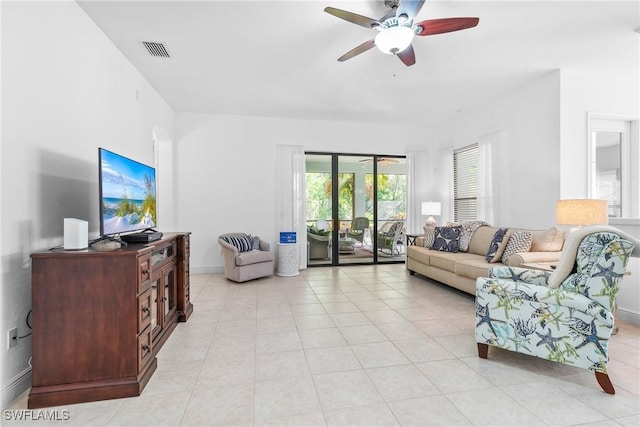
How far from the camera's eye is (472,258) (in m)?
4.29

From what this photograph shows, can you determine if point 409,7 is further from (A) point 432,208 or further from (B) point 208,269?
(B) point 208,269

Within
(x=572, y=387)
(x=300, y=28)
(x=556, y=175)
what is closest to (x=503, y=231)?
(x=556, y=175)

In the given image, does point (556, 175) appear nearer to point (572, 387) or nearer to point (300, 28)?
point (572, 387)

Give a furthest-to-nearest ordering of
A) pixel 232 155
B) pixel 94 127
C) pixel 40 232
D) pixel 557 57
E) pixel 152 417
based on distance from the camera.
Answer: pixel 232 155
pixel 557 57
pixel 94 127
pixel 40 232
pixel 152 417

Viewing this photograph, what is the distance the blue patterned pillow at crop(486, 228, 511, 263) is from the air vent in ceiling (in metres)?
4.48

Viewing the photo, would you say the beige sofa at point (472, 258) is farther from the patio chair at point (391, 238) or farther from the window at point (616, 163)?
the window at point (616, 163)

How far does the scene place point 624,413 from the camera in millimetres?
1802

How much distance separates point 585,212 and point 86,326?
13.9ft

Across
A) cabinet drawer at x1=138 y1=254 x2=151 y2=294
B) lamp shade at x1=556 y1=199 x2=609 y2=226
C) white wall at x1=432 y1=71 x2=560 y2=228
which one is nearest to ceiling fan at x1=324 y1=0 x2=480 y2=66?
lamp shade at x1=556 y1=199 x2=609 y2=226

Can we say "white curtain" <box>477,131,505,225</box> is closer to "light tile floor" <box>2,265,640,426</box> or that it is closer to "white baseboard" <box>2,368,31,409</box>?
"light tile floor" <box>2,265,640,426</box>

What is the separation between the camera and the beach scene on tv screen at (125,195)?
2256 millimetres

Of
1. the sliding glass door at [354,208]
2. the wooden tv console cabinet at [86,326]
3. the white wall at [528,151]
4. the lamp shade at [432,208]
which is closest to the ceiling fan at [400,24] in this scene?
the wooden tv console cabinet at [86,326]

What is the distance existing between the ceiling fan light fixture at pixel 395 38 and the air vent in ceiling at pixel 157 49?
7.35 ft

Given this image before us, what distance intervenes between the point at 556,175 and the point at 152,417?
→ 4.76 metres
